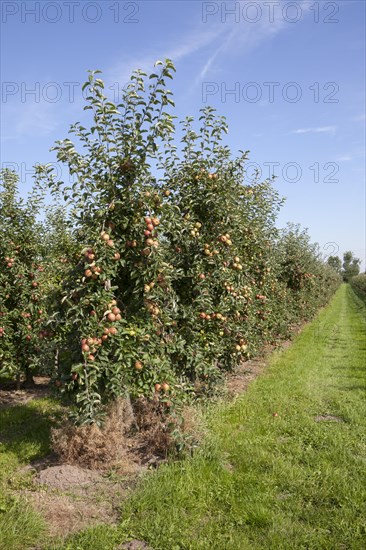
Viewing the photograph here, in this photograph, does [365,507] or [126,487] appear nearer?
[365,507]

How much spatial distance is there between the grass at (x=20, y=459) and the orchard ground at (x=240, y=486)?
0.01 m

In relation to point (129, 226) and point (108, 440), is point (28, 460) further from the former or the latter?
point (129, 226)

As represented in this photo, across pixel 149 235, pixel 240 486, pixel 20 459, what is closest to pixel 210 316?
pixel 149 235

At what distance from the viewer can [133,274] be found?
4789mm

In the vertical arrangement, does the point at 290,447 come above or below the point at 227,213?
below

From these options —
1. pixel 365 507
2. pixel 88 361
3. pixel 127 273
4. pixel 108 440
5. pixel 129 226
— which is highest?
pixel 129 226

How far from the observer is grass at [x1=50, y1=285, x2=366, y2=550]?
3463mm

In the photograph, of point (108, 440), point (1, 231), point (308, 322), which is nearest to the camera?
point (108, 440)

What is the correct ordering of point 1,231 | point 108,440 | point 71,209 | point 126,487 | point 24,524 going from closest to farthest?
point 24,524 < point 126,487 < point 108,440 < point 71,209 < point 1,231

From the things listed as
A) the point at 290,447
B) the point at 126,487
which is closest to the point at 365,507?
the point at 290,447

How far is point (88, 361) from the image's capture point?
445 cm

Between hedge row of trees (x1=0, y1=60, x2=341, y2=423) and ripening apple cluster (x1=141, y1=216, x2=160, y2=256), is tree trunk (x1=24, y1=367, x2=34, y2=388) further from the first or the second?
ripening apple cluster (x1=141, y1=216, x2=160, y2=256)

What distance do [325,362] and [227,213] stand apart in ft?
22.3

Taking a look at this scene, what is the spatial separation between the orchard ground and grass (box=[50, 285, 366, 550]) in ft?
0.03
